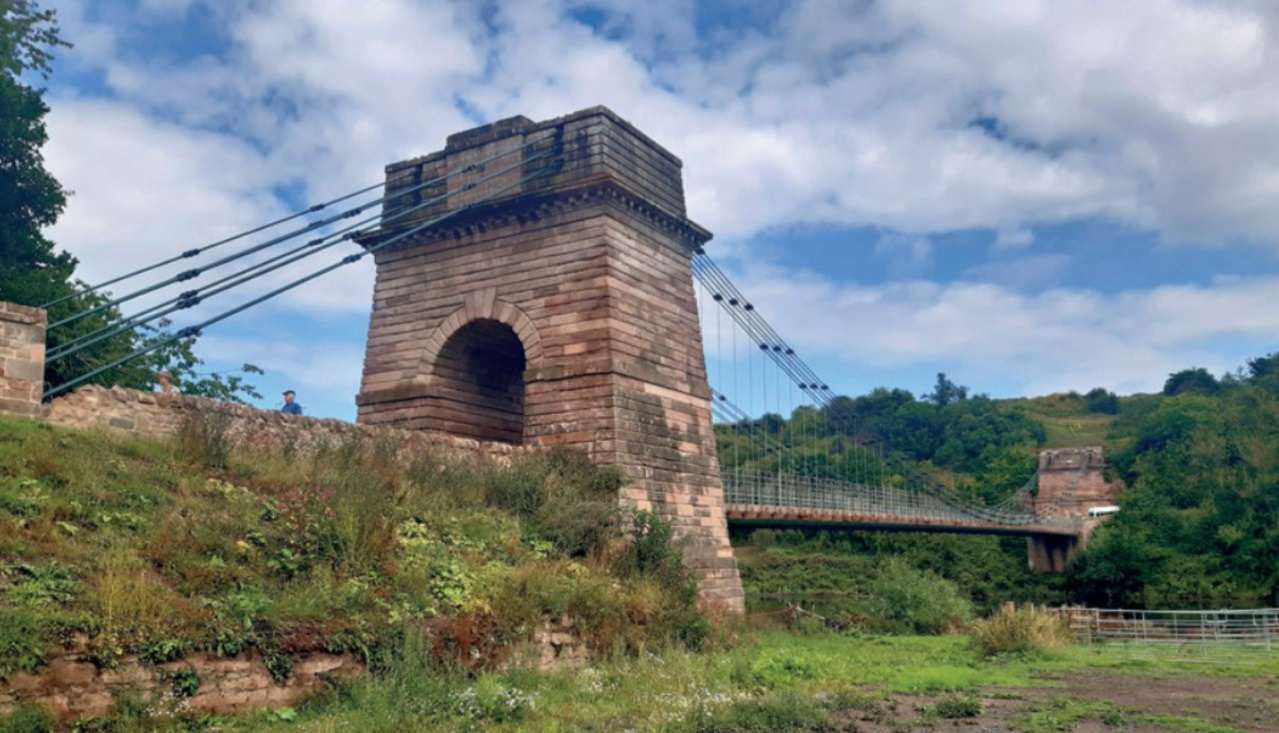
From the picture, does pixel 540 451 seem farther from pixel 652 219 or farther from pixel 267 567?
pixel 267 567

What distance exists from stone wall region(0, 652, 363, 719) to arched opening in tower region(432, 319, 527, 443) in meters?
10.7

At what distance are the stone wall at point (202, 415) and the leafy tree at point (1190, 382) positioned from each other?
8193cm

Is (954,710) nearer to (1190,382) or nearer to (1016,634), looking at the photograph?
(1016,634)

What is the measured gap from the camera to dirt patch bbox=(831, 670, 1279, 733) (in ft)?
25.9

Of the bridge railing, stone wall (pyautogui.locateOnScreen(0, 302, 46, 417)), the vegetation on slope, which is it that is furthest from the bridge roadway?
stone wall (pyautogui.locateOnScreen(0, 302, 46, 417))

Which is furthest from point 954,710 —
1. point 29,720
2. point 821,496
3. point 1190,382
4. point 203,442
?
point 1190,382

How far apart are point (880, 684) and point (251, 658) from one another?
655 centimetres

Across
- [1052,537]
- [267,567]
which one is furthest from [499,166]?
[1052,537]

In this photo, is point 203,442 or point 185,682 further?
point 203,442

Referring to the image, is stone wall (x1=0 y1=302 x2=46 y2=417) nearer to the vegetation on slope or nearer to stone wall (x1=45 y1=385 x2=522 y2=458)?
stone wall (x1=45 y1=385 x2=522 y2=458)

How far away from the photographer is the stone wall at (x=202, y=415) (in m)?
11.1

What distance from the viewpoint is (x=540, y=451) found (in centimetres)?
1647

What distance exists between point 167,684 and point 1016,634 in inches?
495

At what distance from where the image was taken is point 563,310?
1750 cm
